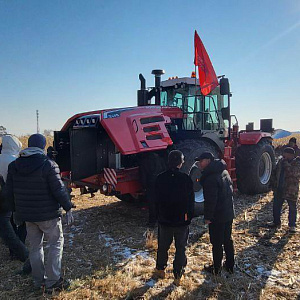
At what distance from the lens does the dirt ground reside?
11.1 feet

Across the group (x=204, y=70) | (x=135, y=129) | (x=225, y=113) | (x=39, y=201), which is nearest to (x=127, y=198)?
(x=135, y=129)

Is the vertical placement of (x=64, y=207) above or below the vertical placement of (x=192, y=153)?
below

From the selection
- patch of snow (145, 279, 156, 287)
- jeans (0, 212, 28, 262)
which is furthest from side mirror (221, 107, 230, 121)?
jeans (0, 212, 28, 262)

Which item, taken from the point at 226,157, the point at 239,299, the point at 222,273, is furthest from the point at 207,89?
the point at 239,299

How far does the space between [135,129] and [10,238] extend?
2.59 m

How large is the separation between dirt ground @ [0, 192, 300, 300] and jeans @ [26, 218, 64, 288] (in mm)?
182

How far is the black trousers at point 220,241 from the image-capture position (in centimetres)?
370

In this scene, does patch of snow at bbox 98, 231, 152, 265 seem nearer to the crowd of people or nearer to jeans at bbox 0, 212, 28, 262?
the crowd of people

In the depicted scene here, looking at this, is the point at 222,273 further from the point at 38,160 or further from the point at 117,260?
the point at 38,160

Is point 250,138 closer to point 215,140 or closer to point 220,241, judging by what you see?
point 215,140

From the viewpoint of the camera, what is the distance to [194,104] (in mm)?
7102

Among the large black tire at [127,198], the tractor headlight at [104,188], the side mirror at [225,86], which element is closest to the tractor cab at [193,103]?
the side mirror at [225,86]

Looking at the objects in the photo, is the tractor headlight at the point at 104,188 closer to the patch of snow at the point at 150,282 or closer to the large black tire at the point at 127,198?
the large black tire at the point at 127,198

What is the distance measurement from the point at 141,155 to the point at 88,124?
1.19 m
